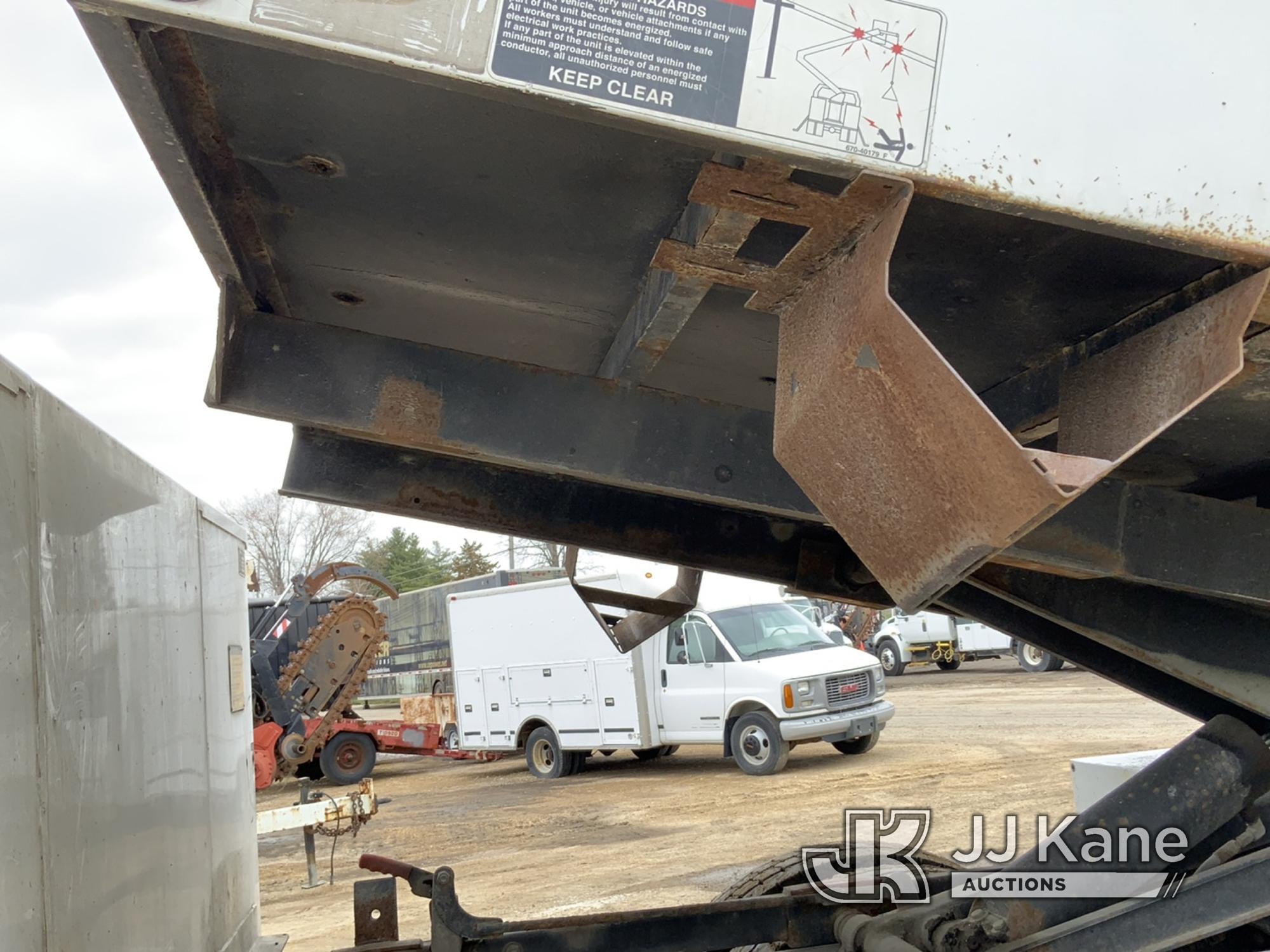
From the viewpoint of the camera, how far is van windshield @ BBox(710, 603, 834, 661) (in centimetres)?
1377

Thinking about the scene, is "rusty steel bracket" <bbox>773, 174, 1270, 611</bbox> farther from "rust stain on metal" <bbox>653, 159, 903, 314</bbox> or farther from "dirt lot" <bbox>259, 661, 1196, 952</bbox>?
"dirt lot" <bbox>259, 661, 1196, 952</bbox>

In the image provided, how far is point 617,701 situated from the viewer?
14656 millimetres

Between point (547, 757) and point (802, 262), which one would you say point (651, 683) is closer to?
point (547, 757)

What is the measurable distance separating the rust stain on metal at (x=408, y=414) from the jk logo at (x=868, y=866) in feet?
6.46

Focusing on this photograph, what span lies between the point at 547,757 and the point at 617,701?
1.79 meters

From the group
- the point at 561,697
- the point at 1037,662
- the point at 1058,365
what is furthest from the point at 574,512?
the point at 1037,662

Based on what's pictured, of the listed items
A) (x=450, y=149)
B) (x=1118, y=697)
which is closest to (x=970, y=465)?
(x=450, y=149)

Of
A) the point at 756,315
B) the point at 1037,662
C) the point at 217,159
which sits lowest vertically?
the point at 1037,662

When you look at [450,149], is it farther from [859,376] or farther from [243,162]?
[859,376]

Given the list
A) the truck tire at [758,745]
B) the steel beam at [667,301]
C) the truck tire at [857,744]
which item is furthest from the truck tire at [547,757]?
the steel beam at [667,301]

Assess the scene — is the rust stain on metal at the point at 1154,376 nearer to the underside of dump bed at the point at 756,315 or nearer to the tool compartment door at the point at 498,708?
the underside of dump bed at the point at 756,315

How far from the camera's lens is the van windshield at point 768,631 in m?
13.8

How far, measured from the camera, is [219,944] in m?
3.15

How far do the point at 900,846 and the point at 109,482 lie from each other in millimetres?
3238
